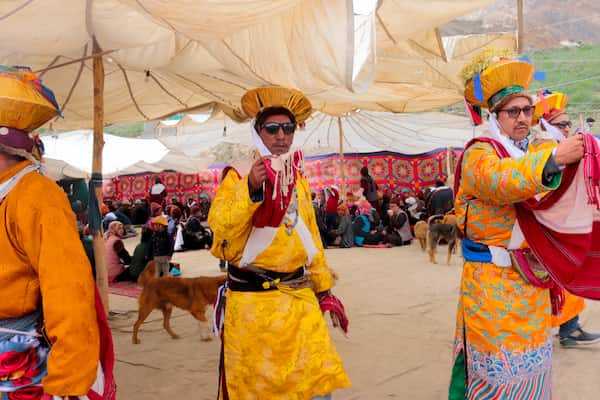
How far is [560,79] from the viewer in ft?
110

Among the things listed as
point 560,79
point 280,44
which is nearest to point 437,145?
point 280,44

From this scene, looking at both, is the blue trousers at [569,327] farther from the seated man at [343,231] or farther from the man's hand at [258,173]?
the seated man at [343,231]

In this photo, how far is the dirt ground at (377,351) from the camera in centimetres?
392

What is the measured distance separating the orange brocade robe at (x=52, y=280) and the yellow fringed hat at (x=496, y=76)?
1.92 meters

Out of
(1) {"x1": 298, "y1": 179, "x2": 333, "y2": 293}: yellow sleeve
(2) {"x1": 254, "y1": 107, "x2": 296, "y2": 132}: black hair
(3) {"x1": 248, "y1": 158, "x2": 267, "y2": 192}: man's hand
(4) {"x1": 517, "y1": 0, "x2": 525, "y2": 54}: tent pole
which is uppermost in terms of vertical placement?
(4) {"x1": 517, "y1": 0, "x2": 525, "y2": 54}: tent pole

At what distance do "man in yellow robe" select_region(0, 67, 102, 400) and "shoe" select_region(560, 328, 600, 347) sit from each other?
4266 mm

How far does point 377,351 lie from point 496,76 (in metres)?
3.03

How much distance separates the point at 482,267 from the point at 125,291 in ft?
21.6

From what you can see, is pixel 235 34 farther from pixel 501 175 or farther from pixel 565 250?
pixel 565 250

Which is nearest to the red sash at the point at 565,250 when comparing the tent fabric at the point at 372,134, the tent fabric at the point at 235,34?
the tent fabric at the point at 235,34

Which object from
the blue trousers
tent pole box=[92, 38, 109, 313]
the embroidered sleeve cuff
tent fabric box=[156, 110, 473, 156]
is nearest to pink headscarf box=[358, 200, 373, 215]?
tent fabric box=[156, 110, 473, 156]

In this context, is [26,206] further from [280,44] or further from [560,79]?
[560,79]

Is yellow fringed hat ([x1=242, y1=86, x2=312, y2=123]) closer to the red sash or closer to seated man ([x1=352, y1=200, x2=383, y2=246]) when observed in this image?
the red sash

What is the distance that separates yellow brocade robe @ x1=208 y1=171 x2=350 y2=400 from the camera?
239 centimetres
